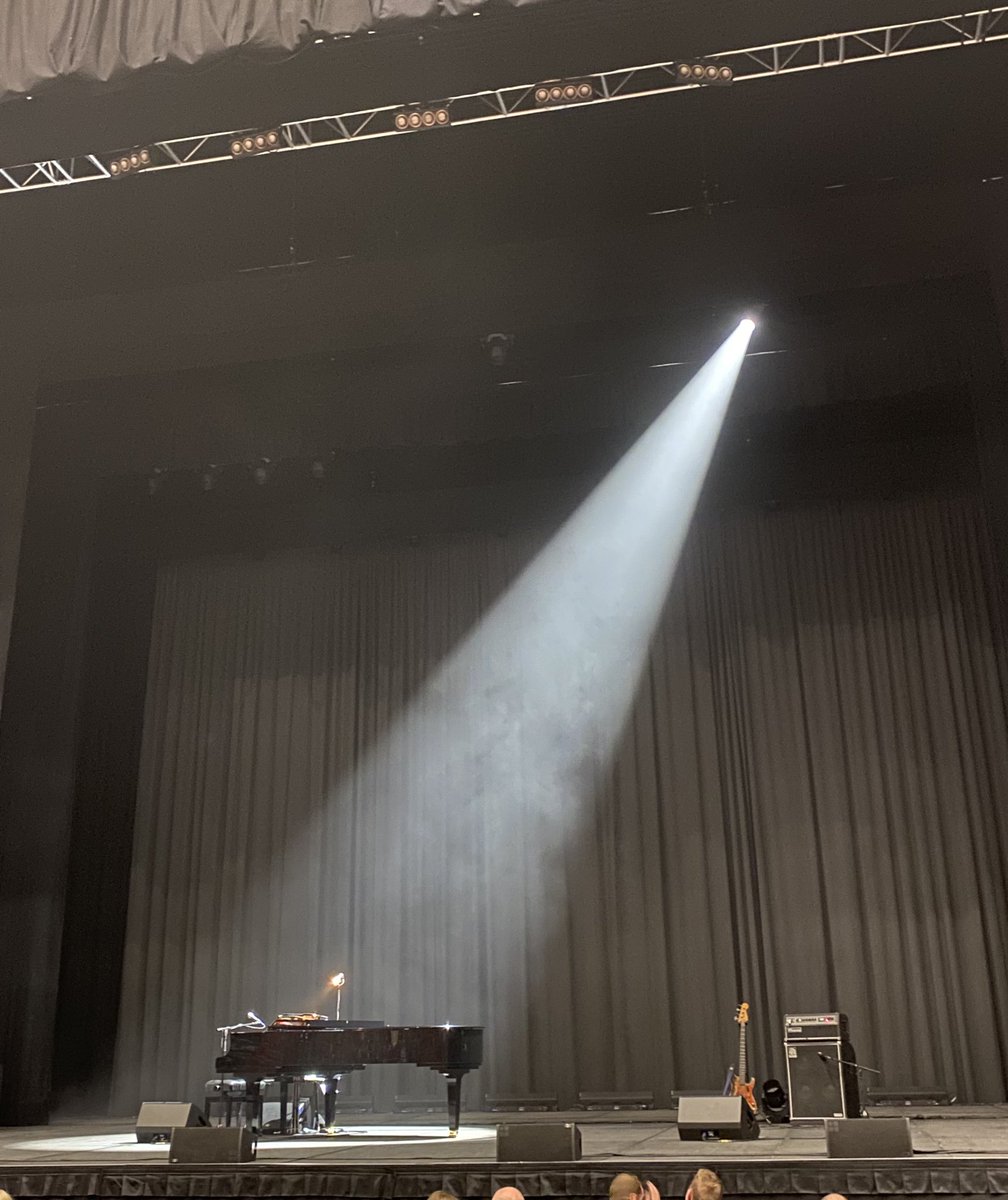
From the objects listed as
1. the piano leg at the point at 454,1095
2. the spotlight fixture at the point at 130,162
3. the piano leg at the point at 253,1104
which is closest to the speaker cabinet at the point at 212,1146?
the piano leg at the point at 253,1104

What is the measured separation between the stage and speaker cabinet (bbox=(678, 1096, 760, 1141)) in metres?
0.10

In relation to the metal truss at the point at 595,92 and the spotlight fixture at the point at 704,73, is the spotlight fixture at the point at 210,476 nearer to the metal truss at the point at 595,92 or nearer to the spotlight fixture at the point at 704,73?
the metal truss at the point at 595,92

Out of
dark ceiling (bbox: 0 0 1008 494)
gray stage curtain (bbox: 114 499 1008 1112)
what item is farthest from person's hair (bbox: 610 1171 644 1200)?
gray stage curtain (bbox: 114 499 1008 1112)

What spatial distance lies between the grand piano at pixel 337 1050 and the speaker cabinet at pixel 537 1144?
1.44 metres

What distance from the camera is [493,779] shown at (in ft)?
34.6

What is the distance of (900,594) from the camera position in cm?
1016

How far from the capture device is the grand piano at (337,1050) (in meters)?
6.42

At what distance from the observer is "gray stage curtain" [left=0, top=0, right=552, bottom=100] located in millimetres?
5004

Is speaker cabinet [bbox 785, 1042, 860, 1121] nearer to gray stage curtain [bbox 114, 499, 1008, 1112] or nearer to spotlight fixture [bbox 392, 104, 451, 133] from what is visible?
gray stage curtain [bbox 114, 499, 1008, 1112]

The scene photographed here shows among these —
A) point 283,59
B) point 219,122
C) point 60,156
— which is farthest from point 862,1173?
point 60,156

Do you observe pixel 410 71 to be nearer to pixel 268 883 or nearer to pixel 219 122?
pixel 219 122

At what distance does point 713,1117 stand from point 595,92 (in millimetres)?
5589

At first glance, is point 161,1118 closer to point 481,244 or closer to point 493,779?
point 493,779

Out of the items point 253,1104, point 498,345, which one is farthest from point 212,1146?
point 498,345
